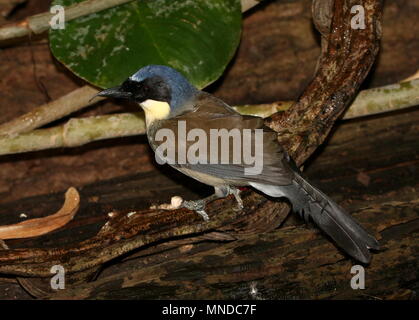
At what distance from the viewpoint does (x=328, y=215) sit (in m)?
3.38

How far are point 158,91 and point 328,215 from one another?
1.10 m

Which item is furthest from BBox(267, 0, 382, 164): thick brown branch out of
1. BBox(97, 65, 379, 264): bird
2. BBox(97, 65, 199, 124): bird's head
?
BBox(97, 65, 199, 124): bird's head

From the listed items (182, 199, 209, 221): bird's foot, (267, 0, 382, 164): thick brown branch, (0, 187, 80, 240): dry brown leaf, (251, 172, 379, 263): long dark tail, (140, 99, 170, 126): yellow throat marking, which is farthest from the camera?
(0, 187, 80, 240): dry brown leaf

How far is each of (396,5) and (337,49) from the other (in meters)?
1.67

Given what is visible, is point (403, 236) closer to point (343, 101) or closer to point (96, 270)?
point (343, 101)

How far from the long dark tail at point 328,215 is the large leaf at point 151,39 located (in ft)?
3.21

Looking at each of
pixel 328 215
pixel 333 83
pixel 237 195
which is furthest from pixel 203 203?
pixel 333 83

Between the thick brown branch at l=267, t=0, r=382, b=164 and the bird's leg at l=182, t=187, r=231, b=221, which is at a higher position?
the thick brown branch at l=267, t=0, r=382, b=164

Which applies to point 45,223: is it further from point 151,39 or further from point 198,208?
point 151,39

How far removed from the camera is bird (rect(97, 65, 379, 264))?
10.9 ft

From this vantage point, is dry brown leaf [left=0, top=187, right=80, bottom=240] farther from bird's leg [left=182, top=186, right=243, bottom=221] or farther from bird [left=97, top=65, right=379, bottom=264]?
bird's leg [left=182, top=186, right=243, bottom=221]

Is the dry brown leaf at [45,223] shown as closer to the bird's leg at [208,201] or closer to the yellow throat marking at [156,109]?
the yellow throat marking at [156,109]

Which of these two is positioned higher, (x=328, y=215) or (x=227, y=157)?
(x=227, y=157)

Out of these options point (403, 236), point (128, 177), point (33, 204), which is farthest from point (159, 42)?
point (403, 236)
